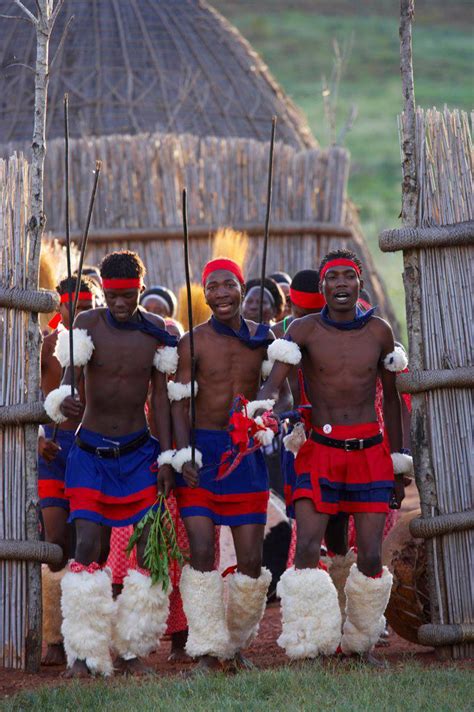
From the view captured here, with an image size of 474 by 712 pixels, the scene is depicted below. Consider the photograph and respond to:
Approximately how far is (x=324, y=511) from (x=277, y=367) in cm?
75

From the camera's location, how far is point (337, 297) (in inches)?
261

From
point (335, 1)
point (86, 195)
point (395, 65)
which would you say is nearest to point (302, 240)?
point (86, 195)

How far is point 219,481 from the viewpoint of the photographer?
21.6 feet

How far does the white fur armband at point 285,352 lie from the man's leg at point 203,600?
0.88 metres

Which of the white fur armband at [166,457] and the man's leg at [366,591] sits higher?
the white fur armband at [166,457]

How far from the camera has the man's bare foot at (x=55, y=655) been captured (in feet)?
23.3

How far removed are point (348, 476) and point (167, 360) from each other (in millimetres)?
1094

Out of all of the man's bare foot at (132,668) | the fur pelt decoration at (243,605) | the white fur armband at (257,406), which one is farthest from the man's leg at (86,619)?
the white fur armband at (257,406)

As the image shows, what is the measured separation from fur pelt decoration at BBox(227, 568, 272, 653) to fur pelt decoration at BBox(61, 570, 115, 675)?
0.62 m

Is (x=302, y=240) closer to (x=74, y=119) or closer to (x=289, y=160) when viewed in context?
(x=289, y=160)

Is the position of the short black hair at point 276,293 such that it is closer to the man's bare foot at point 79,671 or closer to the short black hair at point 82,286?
the short black hair at point 82,286

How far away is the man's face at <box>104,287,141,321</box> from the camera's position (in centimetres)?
669

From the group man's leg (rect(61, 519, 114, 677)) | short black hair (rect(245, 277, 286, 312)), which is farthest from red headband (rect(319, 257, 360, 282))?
short black hair (rect(245, 277, 286, 312))

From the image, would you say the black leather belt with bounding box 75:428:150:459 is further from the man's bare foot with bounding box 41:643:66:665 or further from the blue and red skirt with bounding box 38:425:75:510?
the man's bare foot with bounding box 41:643:66:665
